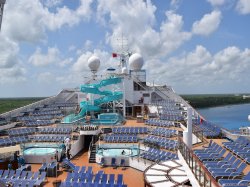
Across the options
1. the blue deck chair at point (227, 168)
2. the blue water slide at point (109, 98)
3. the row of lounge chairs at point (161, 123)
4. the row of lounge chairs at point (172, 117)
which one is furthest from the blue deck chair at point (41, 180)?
the blue water slide at point (109, 98)

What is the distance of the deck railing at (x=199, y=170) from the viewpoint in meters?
6.52

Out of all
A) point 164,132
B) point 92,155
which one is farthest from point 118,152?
point 164,132

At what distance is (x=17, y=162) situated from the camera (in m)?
14.2

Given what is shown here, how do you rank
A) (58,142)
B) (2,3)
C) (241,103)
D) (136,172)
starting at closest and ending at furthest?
(2,3) → (136,172) → (58,142) → (241,103)

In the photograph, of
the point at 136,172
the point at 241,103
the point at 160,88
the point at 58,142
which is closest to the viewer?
the point at 136,172

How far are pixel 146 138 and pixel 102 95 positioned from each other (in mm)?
11298

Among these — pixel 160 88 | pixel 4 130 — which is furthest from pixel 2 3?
pixel 160 88

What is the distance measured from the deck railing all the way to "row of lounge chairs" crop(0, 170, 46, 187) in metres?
5.99

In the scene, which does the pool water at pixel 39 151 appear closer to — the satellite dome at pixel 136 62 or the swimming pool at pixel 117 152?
the swimming pool at pixel 117 152

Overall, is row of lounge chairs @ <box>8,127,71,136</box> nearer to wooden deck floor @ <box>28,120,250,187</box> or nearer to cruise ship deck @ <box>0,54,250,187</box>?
cruise ship deck @ <box>0,54,250,187</box>

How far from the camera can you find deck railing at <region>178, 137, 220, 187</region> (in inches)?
257

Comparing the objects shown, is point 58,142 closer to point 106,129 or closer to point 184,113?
point 106,129

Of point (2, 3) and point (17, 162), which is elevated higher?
point (2, 3)

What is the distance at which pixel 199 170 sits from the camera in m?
7.46
